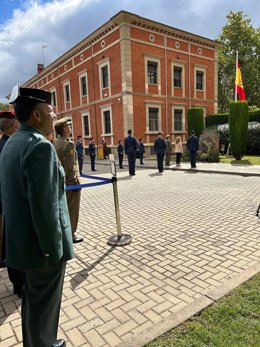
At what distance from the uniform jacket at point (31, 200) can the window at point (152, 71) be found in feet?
73.4

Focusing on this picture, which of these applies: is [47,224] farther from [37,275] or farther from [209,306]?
[209,306]

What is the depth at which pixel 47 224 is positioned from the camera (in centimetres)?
166

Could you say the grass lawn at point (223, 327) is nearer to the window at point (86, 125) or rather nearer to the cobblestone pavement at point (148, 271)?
the cobblestone pavement at point (148, 271)

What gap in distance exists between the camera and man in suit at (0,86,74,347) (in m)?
1.64

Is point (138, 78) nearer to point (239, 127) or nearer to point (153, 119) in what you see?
point (153, 119)

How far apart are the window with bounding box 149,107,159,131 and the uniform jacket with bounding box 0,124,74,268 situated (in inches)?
856

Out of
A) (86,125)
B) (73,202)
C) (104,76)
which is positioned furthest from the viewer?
(86,125)

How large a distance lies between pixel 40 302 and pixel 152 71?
911 inches

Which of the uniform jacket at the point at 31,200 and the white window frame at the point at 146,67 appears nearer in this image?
the uniform jacket at the point at 31,200

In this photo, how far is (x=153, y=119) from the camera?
23.2 m

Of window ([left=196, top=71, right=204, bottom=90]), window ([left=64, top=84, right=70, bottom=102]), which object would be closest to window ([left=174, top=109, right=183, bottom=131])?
window ([left=196, top=71, right=204, bottom=90])

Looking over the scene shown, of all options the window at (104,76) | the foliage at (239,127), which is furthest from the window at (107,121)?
the foliage at (239,127)

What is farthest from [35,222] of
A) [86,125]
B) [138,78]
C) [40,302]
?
[86,125]

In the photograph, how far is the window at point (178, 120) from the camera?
24.8m
